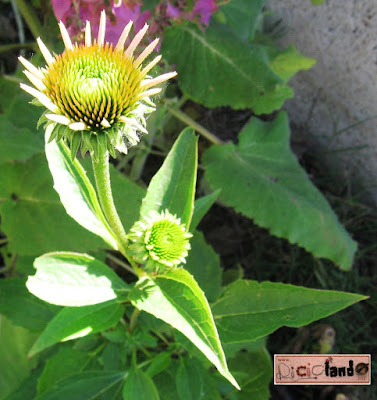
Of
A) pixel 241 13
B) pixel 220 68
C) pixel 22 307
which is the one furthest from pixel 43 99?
pixel 241 13

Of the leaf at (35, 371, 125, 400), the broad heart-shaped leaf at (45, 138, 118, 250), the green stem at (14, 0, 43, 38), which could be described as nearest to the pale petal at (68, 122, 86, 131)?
the broad heart-shaped leaf at (45, 138, 118, 250)

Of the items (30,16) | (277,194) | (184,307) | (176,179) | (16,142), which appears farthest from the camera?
(30,16)

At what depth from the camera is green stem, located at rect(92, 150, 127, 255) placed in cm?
47

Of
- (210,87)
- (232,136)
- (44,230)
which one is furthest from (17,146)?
(232,136)

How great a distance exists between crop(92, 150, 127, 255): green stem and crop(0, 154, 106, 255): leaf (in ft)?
1.00

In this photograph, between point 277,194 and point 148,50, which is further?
point 277,194

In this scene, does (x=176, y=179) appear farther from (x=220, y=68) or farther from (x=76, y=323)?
(x=220, y=68)

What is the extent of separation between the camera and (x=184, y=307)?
507 millimetres

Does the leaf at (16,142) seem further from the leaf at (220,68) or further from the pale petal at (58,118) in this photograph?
the pale petal at (58,118)

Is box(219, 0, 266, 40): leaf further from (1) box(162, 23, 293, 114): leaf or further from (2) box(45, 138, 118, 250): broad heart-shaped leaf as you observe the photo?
(2) box(45, 138, 118, 250): broad heart-shaped leaf

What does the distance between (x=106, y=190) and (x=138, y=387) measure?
11.8 inches

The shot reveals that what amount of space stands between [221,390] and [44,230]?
42 centimetres

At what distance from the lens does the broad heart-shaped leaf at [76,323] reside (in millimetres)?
524

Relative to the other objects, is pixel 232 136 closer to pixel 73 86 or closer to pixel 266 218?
pixel 266 218
